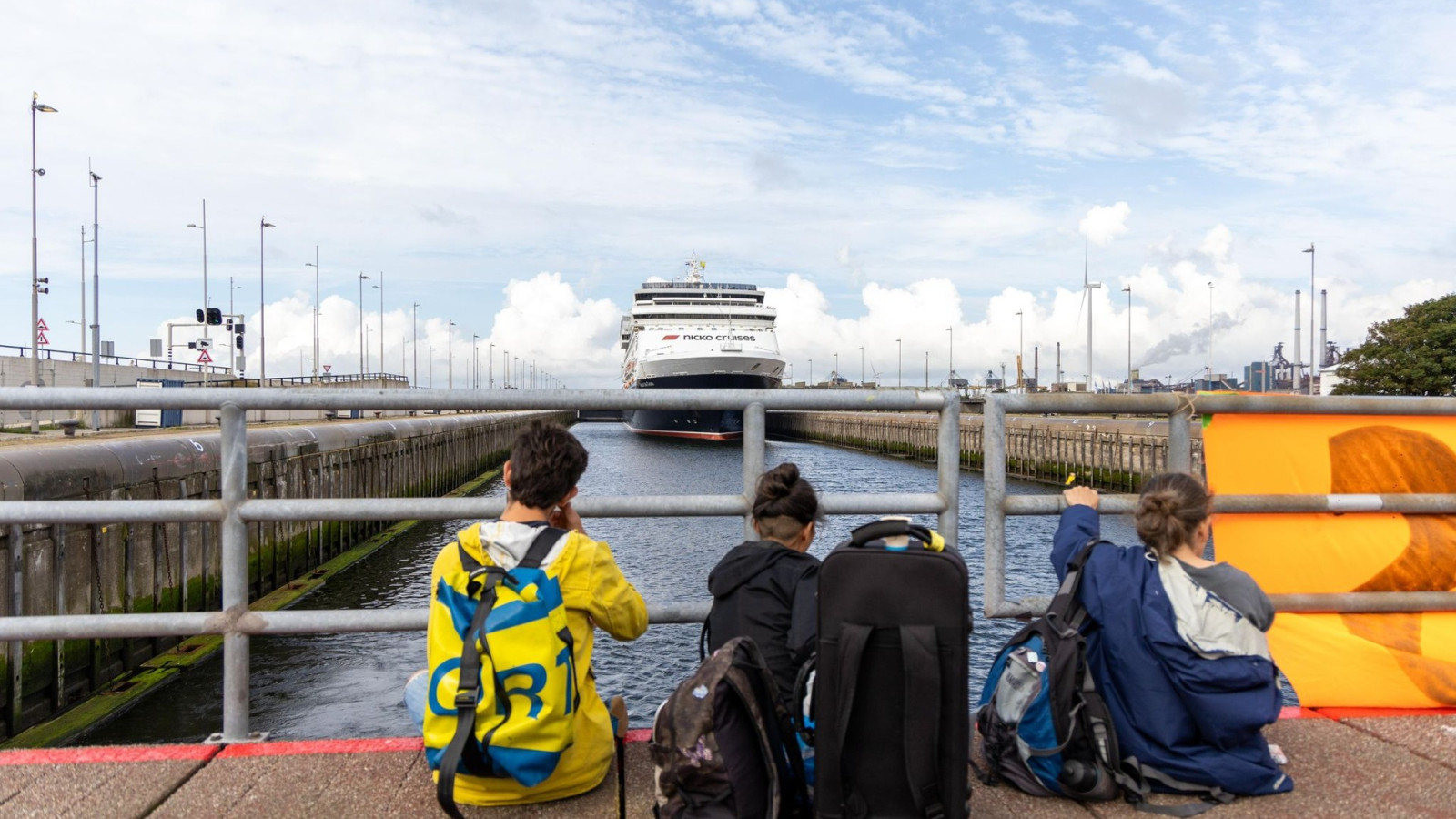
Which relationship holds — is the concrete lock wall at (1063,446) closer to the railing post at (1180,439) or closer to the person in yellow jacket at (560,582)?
the railing post at (1180,439)

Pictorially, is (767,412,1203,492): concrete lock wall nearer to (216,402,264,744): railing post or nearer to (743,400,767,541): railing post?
(743,400,767,541): railing post

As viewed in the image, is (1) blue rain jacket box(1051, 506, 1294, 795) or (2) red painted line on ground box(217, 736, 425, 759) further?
(2) red painted line on ground box(217, 736, 425, 759)

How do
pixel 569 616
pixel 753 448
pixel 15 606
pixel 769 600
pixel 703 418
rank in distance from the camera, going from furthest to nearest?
pixel 703 418
pixel 15 606
pixel 753 448
pixel 769 600
pixel 569 616

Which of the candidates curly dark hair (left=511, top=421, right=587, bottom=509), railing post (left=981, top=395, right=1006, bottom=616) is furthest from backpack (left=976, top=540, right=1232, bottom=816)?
curly dark hair (left=511, top=421, right=587, bottom=509)

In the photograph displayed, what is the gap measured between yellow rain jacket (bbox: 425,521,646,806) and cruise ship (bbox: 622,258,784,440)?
52.3m

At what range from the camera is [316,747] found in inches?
131

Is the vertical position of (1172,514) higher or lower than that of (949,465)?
lower

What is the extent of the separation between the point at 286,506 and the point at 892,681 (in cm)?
215

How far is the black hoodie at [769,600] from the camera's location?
2.83 metres

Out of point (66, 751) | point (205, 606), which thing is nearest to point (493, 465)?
point (205, 606)

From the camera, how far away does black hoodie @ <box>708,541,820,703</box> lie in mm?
2828

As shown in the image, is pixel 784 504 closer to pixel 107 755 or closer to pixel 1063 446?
pixel 107 755

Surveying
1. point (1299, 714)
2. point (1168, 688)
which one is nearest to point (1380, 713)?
point (1299, 714)

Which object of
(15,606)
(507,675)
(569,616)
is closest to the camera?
(507,675)
